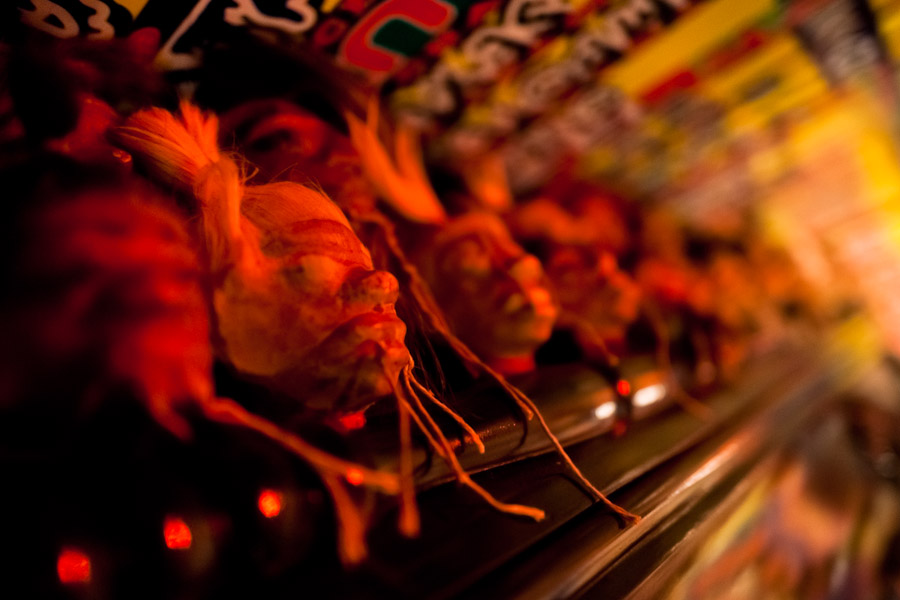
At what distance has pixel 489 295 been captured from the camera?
532 millimetres

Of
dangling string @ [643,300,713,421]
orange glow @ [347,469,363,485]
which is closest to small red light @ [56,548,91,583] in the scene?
orange glow @ [347,469,363,485]

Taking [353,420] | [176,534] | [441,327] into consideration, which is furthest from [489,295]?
[176,534]

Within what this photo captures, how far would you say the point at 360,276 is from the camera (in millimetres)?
347

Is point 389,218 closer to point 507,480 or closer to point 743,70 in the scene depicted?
point 507,480

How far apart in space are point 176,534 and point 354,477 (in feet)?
0.36

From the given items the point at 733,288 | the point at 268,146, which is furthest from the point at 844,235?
the point at 268,146

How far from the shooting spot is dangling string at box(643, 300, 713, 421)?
2.63 feet

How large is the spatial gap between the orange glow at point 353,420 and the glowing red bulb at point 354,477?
0.17ft

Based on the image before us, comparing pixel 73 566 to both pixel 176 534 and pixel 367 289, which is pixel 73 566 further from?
pixel 367 289

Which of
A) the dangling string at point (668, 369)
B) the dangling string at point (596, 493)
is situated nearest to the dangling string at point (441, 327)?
the dangling string at point (596, 493)

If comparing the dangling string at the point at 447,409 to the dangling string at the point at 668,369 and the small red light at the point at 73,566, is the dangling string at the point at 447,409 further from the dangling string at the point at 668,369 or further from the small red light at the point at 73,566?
the dangling string at the point at 668,369

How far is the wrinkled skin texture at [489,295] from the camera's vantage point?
53 centimetres

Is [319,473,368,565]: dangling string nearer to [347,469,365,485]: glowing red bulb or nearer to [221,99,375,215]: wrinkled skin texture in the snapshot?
[347,469,365,485]: glowing red bulb

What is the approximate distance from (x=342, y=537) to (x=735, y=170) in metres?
1.55
